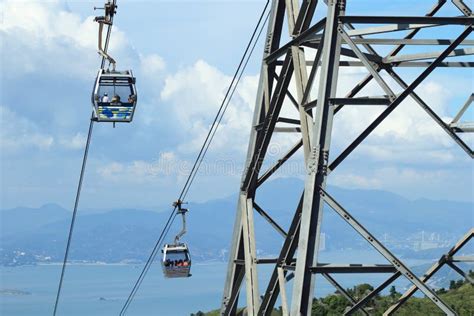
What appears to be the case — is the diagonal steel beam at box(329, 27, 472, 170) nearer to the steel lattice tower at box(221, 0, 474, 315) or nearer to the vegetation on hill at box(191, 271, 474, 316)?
the steel lattice tower at box(221, 0, 474, 315)

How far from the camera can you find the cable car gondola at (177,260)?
26.7 m

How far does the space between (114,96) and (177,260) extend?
5738 mm

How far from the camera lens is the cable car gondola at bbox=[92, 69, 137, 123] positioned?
73.6 ft

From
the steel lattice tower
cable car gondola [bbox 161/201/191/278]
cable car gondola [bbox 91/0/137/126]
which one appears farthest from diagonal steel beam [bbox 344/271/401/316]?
cable car gondola [bbox 161/201/191/278]

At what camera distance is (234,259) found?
18141mm

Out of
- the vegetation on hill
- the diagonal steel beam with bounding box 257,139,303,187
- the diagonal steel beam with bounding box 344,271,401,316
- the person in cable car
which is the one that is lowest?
the vegetation on hill

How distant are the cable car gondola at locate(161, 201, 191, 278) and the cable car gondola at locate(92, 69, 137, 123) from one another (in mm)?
4327

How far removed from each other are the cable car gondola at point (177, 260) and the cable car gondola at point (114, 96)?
4327mm

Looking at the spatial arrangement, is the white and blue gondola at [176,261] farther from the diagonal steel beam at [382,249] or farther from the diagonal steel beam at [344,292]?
the diagonal steel beam at [382,249]

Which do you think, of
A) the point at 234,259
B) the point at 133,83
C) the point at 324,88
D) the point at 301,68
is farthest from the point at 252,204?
the point at 133,83

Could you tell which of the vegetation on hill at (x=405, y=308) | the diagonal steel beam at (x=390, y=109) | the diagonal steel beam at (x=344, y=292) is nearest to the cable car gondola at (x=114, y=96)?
the diagonal steel beam at (x=344, y=292)

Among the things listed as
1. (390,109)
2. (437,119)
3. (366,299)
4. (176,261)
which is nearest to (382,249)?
(366,299)

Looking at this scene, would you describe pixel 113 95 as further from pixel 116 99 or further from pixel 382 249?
pixel 382 249

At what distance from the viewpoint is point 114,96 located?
22969 mm
